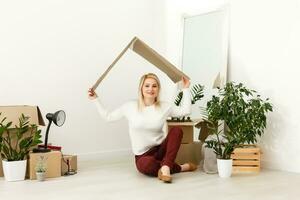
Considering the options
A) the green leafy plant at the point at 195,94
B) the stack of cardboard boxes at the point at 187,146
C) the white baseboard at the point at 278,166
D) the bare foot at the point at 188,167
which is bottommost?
the bare foot at the point at 188,167

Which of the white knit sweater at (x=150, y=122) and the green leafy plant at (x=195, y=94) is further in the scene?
the green leafy plant at (x=195, y=94)

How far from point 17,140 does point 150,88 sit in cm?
114

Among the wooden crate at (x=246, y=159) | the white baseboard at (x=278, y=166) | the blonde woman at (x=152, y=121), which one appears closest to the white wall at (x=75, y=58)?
the blonde woman at (x=152, y=121)

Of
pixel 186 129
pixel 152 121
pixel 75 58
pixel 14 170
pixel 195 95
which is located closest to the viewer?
pixel 14 170

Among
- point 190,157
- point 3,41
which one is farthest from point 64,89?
point 190,157

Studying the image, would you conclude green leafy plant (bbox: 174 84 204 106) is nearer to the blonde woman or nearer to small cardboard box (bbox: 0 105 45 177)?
the blonde woman

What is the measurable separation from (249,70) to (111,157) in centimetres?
169

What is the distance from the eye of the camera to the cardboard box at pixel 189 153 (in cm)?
360

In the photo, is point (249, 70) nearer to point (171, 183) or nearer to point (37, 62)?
point (171, 183)

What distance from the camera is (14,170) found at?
9.91 ft

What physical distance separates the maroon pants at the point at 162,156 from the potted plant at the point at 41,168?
2.41 ft

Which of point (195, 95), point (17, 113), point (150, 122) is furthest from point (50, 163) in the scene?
point (195, 95)

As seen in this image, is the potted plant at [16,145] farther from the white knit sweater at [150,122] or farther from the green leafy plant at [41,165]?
the white knit sweater at [150,122]

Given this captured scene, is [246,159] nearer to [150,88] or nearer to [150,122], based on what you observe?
[150,122]
